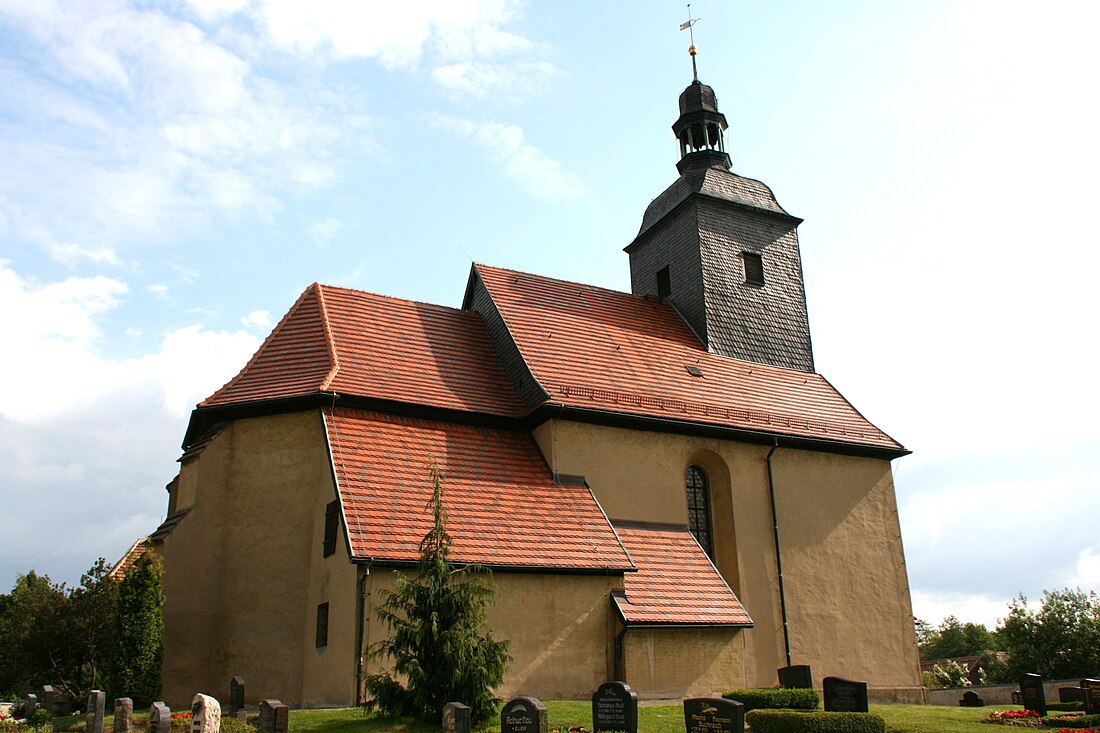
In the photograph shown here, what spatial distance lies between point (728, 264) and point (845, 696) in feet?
43.3

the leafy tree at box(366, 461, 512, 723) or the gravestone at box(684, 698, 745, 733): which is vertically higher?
the leafy tree at box(366, 461, 512, 723)

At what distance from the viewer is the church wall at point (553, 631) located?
47.6ft

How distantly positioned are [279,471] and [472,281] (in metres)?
7.66

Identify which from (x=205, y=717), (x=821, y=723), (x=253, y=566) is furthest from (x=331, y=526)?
(x=821, y=723)

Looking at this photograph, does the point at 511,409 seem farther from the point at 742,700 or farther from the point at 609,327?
the point at 742,700

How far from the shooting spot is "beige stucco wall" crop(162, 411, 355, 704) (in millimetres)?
15523

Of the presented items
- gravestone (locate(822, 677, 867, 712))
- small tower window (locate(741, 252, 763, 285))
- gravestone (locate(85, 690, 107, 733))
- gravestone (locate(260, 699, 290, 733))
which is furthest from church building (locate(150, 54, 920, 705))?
gravestone (locate(85, 690, 107, 733))

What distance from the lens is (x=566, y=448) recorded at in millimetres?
17672

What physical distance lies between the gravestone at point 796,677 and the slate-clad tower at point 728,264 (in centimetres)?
886

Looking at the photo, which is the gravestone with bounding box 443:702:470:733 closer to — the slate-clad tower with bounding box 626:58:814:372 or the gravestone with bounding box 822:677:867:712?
the gravestone with bounding box 822:677:867:712

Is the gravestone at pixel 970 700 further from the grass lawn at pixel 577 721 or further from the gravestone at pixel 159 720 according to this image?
the gravestone at pixel 159 720

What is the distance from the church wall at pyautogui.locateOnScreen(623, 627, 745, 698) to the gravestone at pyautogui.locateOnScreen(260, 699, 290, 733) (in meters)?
Result: 6.05

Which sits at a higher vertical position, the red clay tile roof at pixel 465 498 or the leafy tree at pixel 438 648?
the red clay tile roof at pixel 465 498

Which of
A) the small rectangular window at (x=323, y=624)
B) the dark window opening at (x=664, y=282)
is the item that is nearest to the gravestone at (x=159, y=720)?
the small rectangular window at (x=323, y=624)
